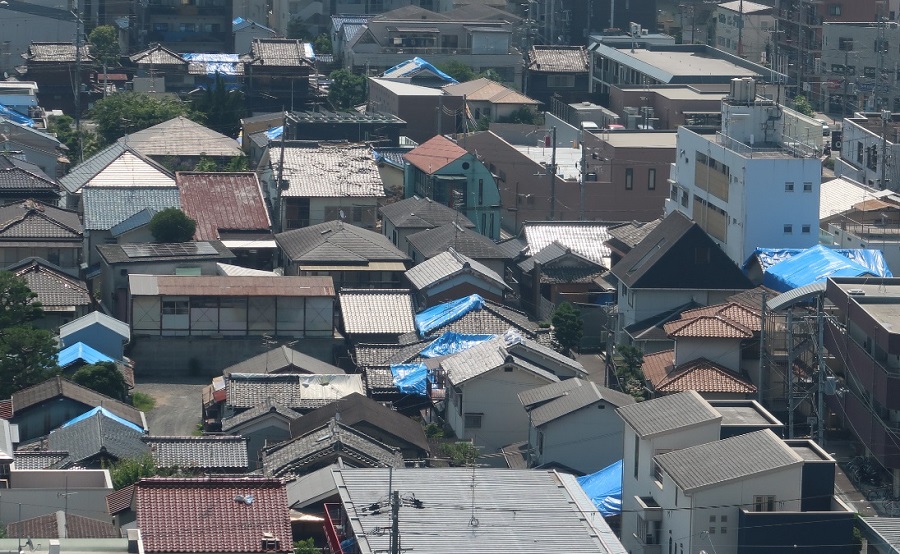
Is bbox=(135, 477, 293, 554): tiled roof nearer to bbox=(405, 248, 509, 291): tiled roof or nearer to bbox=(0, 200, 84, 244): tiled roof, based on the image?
bbox=(405, 248, 509, 291): tiled roof

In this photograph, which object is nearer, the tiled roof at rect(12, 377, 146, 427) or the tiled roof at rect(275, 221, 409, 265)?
the tiled roof at rect(12, 377, 146, 427)

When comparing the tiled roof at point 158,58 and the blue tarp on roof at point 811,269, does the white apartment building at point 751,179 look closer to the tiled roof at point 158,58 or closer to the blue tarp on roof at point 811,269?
the blue tarp on roof at point 811,269

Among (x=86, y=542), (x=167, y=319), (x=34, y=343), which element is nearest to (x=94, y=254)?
(x=167, y=319)

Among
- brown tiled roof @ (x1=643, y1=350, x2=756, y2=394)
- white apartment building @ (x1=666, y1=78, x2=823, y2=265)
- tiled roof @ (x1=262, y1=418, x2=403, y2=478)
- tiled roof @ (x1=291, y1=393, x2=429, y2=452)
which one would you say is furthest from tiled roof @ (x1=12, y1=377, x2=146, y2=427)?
white apartment building @ (x1=666, y1=78, x2=823, y2=265)

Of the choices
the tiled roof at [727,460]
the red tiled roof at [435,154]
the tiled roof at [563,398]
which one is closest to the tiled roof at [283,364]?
the tiled roof at [563,398]

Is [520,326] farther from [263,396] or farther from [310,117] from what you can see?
[310,117]

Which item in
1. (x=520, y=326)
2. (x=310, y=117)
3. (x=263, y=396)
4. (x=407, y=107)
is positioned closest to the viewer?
(x=263, y=396)
